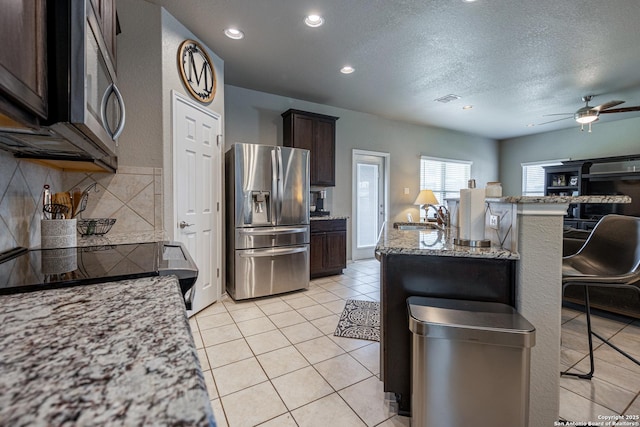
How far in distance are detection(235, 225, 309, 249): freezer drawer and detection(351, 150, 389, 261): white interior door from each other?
1.86m

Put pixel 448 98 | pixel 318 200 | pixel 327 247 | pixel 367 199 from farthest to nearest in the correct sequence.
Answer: pixel 367 199
pixel 318 200
pixel 448 98
pixel 327 247

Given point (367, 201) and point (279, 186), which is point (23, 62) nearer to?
point (279, 186)

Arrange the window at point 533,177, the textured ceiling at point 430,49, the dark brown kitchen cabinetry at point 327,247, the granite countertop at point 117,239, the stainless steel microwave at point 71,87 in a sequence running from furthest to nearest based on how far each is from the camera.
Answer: the window at point 533,177
the dark brown kitchen cabinetry at point 327,247
the textured ceiling at point 430,49
the granite countertop at point 117,239
the stainless steel microwave at point 71,87

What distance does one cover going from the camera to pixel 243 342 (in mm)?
2260

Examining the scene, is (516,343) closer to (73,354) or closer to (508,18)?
(73,354)

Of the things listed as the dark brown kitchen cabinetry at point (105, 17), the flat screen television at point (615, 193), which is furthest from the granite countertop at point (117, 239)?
the flat screen television at point (615, 193)

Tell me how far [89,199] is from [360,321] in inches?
97.6

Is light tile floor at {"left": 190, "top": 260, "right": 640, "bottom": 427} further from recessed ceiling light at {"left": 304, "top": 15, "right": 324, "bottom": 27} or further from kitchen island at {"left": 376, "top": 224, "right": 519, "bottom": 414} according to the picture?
recessed ceiling light at {"left": 304, "top": 15, "right": 324, "bottom": 27}

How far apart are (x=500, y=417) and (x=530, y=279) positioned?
626mm

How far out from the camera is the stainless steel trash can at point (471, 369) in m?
1.14

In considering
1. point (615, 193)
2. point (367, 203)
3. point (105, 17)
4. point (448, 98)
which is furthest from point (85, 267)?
point (615, 193)

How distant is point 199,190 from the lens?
2.81 meters

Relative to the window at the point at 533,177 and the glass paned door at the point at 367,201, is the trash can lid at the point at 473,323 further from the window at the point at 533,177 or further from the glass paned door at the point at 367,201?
the window at the point at 533,177

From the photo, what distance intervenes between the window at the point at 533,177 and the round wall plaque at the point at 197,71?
698 centimetres
